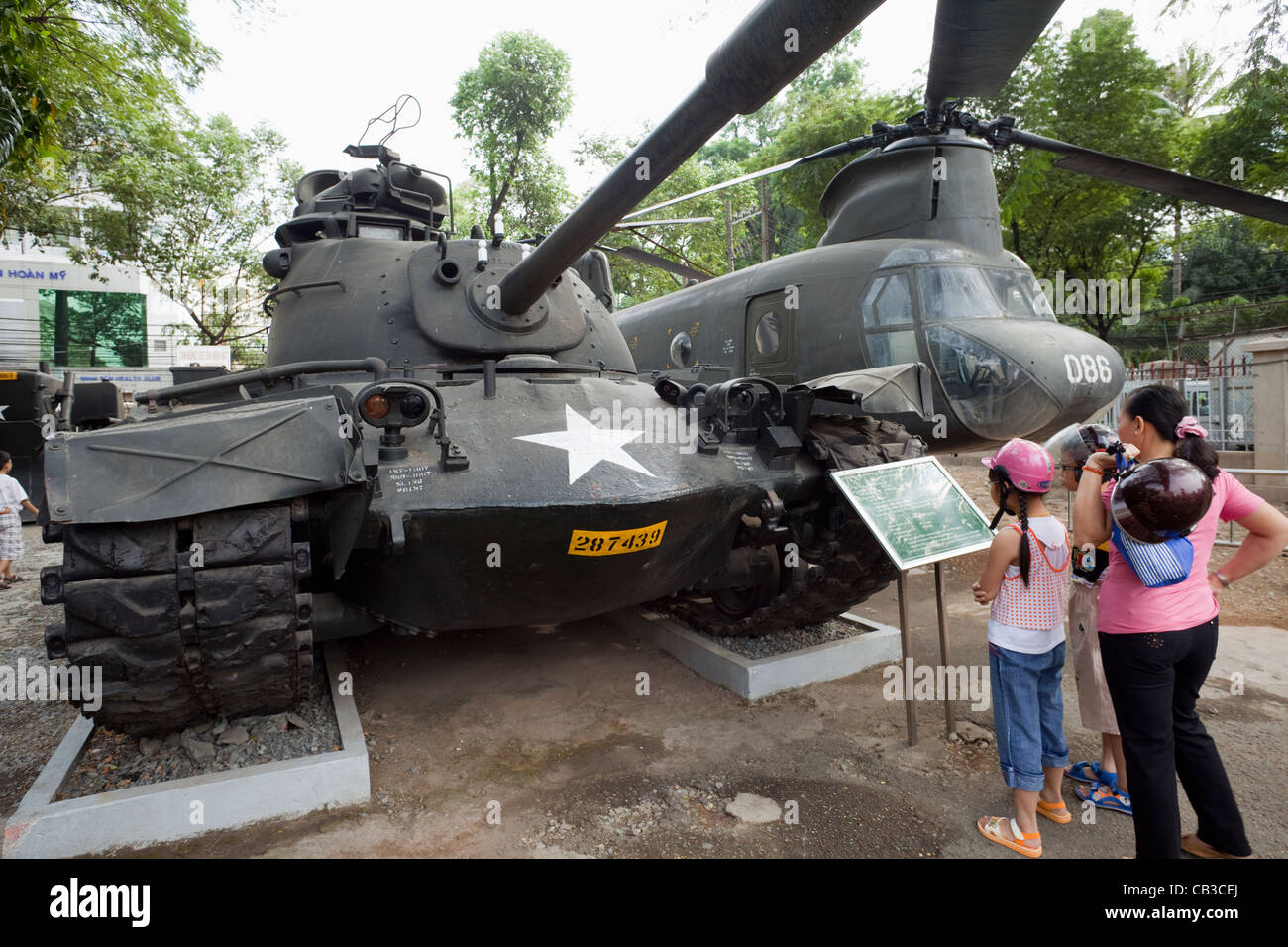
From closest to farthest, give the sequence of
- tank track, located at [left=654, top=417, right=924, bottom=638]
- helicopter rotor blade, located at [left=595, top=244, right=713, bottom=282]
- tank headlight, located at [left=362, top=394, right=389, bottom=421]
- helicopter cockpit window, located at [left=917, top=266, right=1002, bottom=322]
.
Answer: tank headlight, located at [left=362, top=394, right=389, bottom=421] < tank track, located at [left=654, top=417, right=924, bottom=638] < helicopter cockpit window, located at [left=917, top=266, right=1002, bottom=322] < helicopter rotor blade, located at [left=595, top=244, right=713, bottom=282]

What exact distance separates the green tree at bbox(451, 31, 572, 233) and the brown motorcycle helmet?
19171 millimetres

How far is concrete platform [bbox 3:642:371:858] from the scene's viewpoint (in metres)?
3.19

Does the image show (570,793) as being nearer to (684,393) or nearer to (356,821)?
(356,821)

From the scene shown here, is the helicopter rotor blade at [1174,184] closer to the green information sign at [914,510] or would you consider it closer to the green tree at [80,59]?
the green information sign at [914,510]

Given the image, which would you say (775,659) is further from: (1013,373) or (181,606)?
(1013,373)

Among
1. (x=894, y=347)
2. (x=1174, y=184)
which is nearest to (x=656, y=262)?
(x=894, y=347)

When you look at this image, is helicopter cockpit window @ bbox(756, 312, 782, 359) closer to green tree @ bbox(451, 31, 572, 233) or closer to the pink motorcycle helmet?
the pink motorcycle helmet

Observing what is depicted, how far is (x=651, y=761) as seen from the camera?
4.07m

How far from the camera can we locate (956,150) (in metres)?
8.53

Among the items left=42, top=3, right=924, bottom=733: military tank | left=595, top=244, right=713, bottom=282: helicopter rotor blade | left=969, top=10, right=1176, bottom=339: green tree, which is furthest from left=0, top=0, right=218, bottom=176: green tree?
left=969, top=10, right=1176, bottom=339: green tree

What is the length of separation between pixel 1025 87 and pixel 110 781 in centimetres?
1616

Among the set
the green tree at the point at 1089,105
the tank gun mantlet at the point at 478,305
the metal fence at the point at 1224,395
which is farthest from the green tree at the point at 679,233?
the tank gun mantlet at the point at 478,305

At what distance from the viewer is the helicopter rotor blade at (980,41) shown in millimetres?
2486

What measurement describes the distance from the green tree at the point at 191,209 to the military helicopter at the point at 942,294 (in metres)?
12.9
